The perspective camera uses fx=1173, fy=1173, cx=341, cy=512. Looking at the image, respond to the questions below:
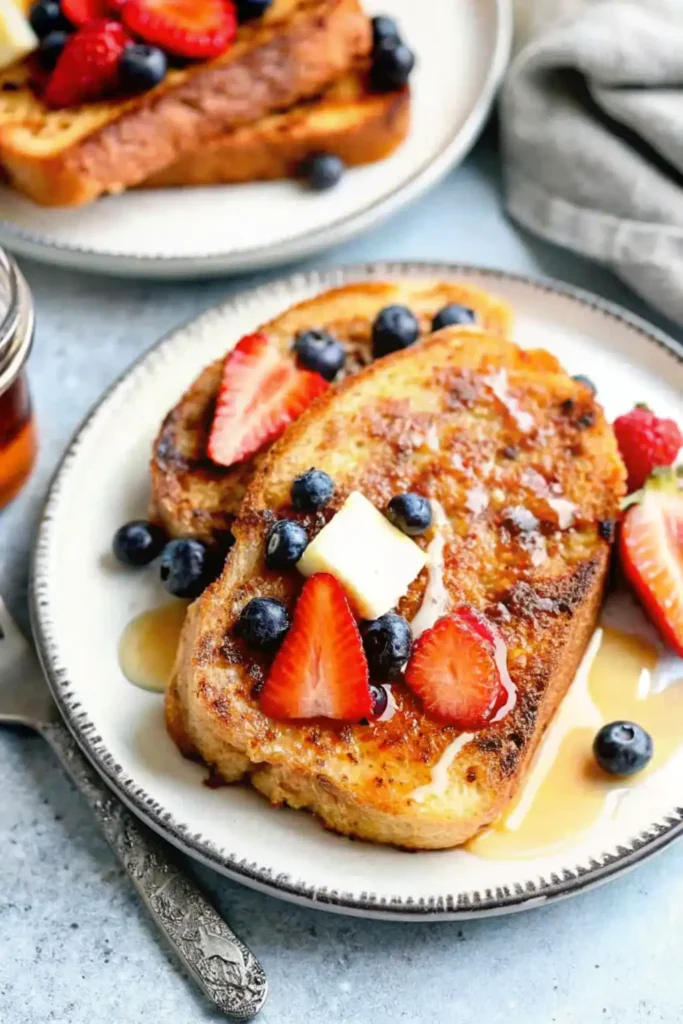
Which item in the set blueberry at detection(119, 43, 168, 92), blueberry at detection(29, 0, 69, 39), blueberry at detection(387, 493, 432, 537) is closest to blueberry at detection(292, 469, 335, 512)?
blueberry at detection(387, 493, 432, 537)

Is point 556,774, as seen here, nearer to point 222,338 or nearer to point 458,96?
point 222,338

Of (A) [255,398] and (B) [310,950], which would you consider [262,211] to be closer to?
(A) [255,398]

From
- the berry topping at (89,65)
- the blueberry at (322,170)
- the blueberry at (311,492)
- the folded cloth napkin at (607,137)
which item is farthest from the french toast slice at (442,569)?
the berry topping at (89,65)

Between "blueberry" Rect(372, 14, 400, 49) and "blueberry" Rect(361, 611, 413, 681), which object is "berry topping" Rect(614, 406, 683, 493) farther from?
"blueberry" Rect(372, 14, 400, 49)

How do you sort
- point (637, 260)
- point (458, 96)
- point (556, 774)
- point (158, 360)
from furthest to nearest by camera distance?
point (458, 96) → point (637, 260) → point (158, 360) → point (556, 774)

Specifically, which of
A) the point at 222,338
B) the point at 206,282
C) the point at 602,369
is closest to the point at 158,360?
the point at 222,338
